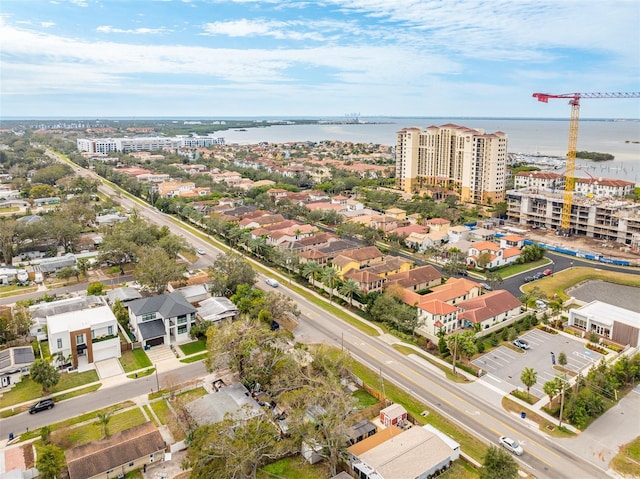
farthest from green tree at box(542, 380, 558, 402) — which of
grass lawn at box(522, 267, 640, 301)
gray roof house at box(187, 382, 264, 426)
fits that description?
grass lawn at box(522, 267, 640, 301)

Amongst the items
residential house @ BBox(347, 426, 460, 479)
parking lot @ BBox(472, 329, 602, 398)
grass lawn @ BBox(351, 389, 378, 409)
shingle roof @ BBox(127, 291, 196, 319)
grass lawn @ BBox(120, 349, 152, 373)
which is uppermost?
shingle roof @ BBox(127, 291, 196, 319)

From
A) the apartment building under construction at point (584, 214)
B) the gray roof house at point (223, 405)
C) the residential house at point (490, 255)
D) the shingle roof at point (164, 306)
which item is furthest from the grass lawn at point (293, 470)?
the apartment building under construction at point (584, 214)

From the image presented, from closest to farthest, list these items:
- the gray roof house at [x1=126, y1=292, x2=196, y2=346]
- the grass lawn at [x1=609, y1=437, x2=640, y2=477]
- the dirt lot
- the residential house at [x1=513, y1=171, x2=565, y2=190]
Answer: the grass lawn at [x1=609, y1=437, x2=640, y2=477], the gray roof house at [x1=126, y1=292, x2=196, y2=346], the dirt lot, the residential house at [x1=513, y1=171, x2=565, y2=190]

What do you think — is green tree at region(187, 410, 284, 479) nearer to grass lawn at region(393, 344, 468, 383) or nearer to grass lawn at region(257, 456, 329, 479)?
grass lawn at region(257, 456, 329, 479)

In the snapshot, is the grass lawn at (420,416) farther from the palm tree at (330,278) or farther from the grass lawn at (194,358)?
the palm tree at (330,278)

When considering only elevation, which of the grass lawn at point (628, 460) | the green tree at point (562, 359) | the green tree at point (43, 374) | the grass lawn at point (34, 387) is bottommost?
the grass lawn at point (628, 460)

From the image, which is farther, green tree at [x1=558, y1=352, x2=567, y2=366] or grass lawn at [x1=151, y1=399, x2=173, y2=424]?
green tree at [x1=558, y1=352, x2=567, y2=366]

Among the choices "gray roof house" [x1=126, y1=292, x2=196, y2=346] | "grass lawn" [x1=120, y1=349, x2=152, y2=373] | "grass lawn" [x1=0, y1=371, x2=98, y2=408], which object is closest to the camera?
"grass lawn" [x1=0, y1=371, x2=98, y2=408]
